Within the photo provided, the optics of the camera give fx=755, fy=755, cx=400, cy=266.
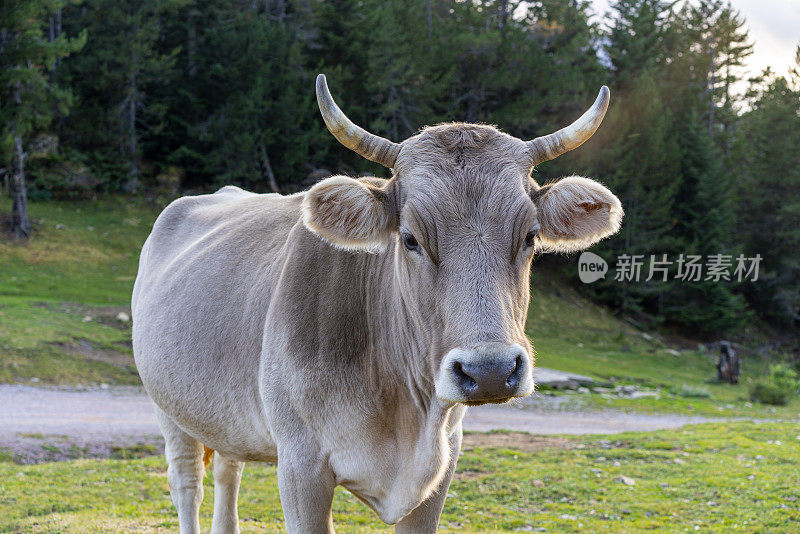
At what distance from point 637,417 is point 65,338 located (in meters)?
13.7

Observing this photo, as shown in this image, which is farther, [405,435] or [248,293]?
[248,293]

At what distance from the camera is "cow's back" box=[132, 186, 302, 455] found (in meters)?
4.42

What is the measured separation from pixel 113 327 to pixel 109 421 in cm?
749

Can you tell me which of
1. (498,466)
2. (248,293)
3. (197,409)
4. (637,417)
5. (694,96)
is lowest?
(637,417)

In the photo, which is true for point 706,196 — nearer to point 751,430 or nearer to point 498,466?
point 751,430

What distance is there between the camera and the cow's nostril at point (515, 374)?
3.02m

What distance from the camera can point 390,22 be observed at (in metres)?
34.6

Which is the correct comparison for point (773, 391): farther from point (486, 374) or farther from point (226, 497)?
point (486, 374)

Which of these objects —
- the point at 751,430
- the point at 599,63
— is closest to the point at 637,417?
the point at 751,430

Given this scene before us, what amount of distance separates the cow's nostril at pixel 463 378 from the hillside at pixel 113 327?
14679 mm

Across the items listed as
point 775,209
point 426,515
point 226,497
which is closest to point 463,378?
point 426,515

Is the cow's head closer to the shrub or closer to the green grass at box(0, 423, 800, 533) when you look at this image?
the green grass at box(0, 423, 800, 533)

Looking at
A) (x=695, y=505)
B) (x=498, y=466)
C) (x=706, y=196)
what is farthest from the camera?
(x=706, y=196)
